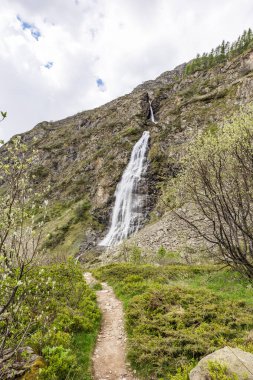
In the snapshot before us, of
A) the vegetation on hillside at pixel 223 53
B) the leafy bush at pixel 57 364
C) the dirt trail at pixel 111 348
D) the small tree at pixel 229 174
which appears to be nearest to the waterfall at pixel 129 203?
the dirt trail at pixel 111 348

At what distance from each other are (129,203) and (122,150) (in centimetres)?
1930

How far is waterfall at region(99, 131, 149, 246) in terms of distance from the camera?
2080 inches

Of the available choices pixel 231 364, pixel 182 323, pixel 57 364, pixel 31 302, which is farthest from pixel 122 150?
pixel 231 364

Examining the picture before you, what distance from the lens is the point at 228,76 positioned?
79312 mm

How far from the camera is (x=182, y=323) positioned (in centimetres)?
1019

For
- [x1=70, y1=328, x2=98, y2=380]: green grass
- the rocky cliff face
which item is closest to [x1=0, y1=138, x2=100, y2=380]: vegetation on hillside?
[x1=70, y1=328, x2=98, y2=380]: green grass

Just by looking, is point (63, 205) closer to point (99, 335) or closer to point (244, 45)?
point (99, 335)

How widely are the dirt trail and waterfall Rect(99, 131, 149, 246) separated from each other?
37.2 m

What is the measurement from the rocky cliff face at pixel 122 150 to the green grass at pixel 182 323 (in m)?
22.7

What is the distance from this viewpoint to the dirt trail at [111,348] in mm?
8484

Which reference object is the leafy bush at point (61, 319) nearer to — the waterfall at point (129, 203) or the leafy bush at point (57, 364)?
the leafy bush at point (57, 364)

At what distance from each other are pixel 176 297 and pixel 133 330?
10.1 feet

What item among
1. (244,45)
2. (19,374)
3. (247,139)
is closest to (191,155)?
(247,139)

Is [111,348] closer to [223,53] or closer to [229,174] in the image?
[229,174]
